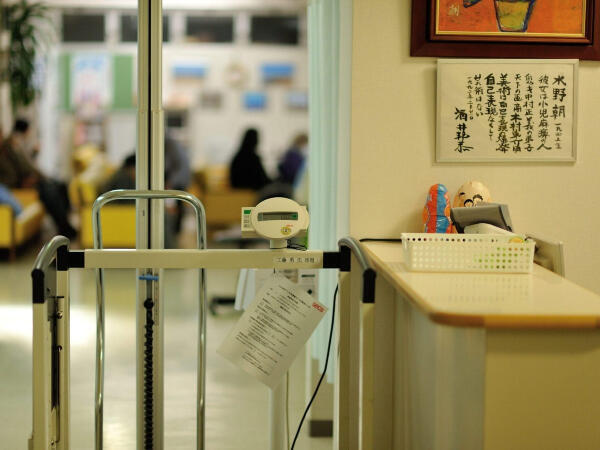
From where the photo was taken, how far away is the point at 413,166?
301cm

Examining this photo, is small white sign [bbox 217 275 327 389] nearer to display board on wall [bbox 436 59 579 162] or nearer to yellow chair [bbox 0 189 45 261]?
display board on wall [bbox 436 59 579 162]

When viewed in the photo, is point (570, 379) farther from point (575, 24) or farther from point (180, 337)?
point (180, 337)

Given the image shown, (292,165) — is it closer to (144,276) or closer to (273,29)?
(273,29)

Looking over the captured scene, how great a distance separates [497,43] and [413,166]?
1.70 ft

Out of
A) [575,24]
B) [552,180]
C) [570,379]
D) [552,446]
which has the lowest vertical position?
[552,446]

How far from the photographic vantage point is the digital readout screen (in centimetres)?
247

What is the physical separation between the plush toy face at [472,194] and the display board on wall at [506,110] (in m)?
0.13

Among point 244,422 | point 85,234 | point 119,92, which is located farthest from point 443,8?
point 119,92

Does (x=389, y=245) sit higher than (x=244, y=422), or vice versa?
(x=389, y=245)

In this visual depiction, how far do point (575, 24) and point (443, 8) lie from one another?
47 centimetres

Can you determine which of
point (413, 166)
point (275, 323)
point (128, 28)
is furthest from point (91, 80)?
point (275, 323)

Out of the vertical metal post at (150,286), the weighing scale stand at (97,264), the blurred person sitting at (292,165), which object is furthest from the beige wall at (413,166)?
the blurred person sitting at (292,165)

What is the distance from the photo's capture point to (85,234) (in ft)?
26.2

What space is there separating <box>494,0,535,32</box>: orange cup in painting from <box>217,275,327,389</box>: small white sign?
4.00 feet
